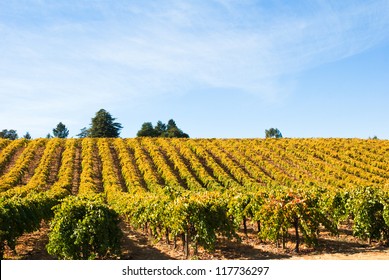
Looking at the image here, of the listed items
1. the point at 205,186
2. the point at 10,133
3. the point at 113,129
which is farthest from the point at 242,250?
the point at 10,133

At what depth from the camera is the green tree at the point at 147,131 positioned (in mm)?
91250

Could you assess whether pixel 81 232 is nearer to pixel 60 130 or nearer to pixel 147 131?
pixel 147 131

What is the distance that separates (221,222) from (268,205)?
2.51 m

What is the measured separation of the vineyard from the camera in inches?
673

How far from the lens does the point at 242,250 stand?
18.6 m

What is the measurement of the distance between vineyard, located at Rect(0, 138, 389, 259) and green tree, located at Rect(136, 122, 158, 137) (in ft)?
97.4

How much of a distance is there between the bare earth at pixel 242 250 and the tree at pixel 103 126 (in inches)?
2484

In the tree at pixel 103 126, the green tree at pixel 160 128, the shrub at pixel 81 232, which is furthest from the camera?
the green tree at pixel 160 128

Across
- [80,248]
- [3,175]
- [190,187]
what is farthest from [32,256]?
[3,175]

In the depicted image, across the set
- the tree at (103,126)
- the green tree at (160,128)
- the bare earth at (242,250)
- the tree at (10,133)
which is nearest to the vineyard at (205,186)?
the bare earth at (242,250)

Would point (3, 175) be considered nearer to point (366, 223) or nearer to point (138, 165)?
point (138, 165)

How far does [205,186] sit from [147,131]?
53607mm

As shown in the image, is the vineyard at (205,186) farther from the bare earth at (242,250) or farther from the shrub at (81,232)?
the bare earth at (242,250)
